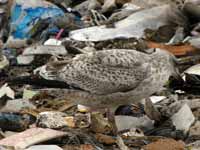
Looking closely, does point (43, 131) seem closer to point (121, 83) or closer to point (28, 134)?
point (28, 134)

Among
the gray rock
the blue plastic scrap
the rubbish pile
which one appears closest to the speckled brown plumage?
the rubbish pile

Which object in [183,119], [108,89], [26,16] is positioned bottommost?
[26,16]

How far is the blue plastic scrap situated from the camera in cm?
916

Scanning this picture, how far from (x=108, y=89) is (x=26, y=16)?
12.2ft

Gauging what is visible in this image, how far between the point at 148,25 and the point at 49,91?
3227mm

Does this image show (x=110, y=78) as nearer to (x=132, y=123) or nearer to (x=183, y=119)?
(x=132, y=123)

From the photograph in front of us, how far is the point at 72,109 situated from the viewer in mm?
6715

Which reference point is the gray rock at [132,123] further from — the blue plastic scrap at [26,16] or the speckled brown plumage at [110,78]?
the blue plastic scrap at [26,16]

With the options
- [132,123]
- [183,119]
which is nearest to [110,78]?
[132,123]

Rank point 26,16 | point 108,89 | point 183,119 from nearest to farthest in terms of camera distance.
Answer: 1. point 108,89
2. point 183,119
3. point 26,16

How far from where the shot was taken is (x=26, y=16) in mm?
9250

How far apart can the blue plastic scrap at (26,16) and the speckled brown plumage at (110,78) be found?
134 inches

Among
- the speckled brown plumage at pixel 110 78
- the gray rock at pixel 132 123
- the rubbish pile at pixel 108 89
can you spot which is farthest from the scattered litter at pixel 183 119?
the speckled brown plumage at pixel 110 78

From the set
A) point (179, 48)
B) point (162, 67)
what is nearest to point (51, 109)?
point (162, 67)
